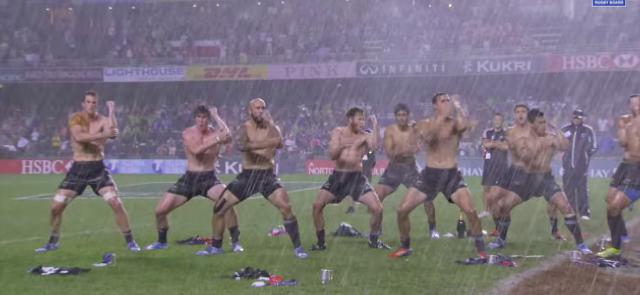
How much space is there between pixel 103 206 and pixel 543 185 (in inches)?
430

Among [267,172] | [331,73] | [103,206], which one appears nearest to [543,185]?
[267,172]

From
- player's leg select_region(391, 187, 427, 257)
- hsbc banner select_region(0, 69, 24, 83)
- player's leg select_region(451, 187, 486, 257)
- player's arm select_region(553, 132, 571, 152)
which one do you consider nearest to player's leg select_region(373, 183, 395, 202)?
player's leg select_region(391, 187, 427, 257)

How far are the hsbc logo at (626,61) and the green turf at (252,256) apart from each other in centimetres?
1341

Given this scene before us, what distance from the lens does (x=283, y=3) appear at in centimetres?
3844

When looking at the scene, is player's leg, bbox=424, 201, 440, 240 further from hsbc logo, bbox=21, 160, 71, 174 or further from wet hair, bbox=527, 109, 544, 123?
hsbc logo, bbox=21, 160, 71, 174

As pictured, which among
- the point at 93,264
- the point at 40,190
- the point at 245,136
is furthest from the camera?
the point at 40,190

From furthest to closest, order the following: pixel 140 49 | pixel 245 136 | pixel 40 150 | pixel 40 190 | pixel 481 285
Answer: pixel 140 49, pixel 40 150, pixel 40 190, pixel 245 136, pixel 481 285

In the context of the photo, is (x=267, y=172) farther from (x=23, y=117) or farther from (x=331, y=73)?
(x=23, y=117)

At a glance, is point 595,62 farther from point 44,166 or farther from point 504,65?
point 44,166

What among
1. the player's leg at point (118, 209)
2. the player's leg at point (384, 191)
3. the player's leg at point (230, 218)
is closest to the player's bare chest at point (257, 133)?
the player's leg at point (230, 218)

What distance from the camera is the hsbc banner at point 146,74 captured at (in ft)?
Answer: 115

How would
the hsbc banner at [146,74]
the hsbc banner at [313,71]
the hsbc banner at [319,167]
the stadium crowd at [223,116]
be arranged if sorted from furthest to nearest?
the hsbc banner at [146,74], the hsbc banner at [313,71], the stadium crowd at [223,116], the hsbc banner at [319,167]

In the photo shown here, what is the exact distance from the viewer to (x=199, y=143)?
36.1 feet

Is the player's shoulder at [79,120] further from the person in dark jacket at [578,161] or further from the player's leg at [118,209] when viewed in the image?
the person in dark jacket at [578,161]
